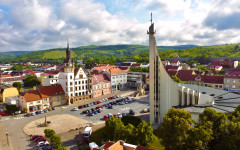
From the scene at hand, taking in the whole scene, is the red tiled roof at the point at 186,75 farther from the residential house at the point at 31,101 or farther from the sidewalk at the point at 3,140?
the sidewalk at the point at 3,140

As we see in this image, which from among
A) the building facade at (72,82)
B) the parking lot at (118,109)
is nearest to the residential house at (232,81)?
the parking lot at (118,109)

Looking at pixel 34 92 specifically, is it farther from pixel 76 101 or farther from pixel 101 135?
pixel 101 135

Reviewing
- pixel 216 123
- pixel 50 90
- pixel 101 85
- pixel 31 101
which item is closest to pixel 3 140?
pixel 31 101

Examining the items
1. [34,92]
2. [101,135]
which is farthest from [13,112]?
[101,135]

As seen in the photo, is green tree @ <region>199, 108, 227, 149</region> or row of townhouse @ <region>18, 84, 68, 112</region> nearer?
green tree @ <region>199, 108, 227, 149</region>

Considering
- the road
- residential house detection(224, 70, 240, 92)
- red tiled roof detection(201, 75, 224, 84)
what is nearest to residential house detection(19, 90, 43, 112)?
the road

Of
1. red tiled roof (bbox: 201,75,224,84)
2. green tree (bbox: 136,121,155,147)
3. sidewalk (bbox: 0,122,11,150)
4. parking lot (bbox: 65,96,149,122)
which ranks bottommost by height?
sidewalk (bbox: 0,122,11,150)

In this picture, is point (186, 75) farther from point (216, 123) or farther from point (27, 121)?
point (27, 121)

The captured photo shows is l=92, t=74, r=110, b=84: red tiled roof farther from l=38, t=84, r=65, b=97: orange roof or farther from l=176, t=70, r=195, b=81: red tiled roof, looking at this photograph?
l=176, t=70, r=195, b=81: red tiled roof
